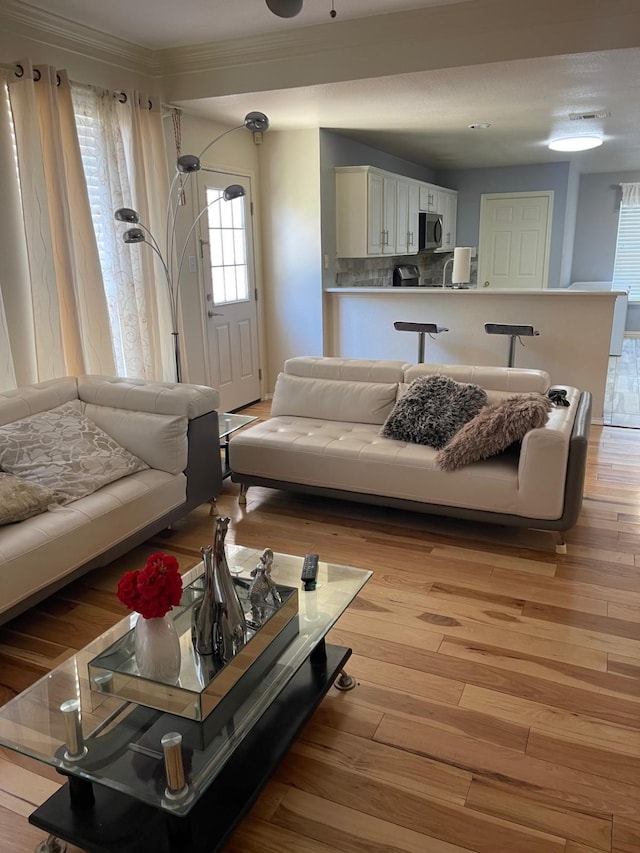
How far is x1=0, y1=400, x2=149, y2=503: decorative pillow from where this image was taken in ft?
9.15

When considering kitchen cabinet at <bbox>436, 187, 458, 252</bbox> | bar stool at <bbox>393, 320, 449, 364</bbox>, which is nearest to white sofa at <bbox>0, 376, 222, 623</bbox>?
bar stool at <bbox>393, 320, 449, 364</bbox>

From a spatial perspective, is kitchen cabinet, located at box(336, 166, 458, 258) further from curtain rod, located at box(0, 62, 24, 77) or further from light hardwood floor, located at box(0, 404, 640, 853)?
light hardwood floor, located at box(0, 404, 640, 853)

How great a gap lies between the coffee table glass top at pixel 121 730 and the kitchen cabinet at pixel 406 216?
5.61m

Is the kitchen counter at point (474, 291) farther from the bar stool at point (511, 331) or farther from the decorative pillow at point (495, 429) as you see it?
the decorative pillow at point (495, 429)

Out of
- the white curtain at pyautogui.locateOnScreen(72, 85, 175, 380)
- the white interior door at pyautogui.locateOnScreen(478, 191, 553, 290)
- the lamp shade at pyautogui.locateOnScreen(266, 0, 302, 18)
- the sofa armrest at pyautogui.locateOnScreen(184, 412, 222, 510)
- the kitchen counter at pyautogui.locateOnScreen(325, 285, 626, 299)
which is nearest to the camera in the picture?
the lamp shade at pyautogui.locateOnScreen(266, 0, 302, 18)

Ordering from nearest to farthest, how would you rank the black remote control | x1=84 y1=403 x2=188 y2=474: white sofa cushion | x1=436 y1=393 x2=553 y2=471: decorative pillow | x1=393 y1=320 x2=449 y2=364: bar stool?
the black remote control
x1=436 y1=393 x2=553 y2=471: decorative pillow
x1=84 y1=403 x2=188 y2=474: white sofa cushion
x1=393 y1=320 x2=449 y2=364: bar stool

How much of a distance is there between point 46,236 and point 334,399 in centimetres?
191

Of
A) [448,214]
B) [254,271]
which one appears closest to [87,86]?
[254,271]

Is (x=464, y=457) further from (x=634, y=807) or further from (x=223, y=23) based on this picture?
(x=223, y=23)

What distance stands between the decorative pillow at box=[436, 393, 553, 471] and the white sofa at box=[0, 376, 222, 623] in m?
1.25

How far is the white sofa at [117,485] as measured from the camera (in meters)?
2.41

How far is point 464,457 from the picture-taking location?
10.2 feet

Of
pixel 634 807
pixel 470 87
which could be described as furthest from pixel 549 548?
pixel 470 87

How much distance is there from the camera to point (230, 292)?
A: 5684 mm
